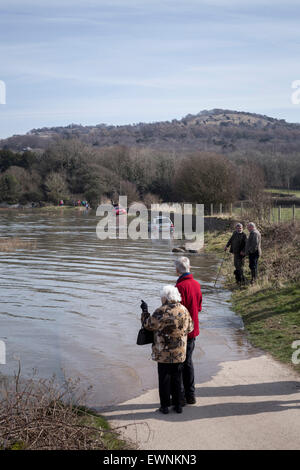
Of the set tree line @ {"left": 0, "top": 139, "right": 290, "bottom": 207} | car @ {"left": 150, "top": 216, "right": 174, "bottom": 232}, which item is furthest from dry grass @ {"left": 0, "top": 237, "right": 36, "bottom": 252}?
tree line @ {"left": 0, "top": 139, "right": 290, "bottom": 207}

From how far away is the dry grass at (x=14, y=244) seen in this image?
3427 centimetres

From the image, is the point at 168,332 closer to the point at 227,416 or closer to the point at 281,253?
the point at 227,416

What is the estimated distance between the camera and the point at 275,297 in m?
15.2

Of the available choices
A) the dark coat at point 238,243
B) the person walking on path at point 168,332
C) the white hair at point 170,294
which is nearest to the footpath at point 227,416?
the person walking on path at point 168,332

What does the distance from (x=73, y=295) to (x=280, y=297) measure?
716 centimetres

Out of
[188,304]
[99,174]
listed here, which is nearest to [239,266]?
[188,304]

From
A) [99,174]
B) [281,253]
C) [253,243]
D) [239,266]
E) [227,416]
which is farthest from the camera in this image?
[99,174]

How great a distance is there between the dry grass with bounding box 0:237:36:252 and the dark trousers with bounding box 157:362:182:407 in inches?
1077

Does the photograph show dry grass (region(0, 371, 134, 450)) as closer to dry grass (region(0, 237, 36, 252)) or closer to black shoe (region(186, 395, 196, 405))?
black shoe (region(186, 395, 196, 405))

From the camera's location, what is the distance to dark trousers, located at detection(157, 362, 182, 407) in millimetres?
7504

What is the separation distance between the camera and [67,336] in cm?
1324

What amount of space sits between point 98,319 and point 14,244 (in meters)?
22.5
